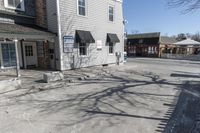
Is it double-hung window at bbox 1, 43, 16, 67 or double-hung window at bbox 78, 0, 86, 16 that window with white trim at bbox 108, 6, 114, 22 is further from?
double-hung window at bbox 1, 43, 16, 67

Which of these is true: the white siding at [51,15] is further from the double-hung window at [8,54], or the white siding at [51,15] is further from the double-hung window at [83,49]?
the double-hung window at [8,54]

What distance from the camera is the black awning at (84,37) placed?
13.4m

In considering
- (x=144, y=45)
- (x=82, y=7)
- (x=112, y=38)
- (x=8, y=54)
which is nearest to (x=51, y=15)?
(x=82, y=7)

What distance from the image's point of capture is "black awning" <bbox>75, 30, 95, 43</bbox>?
1337 cm

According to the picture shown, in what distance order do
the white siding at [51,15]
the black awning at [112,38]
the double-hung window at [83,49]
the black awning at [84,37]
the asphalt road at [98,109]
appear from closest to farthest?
the asphalt road at [98,109], the white siding at [51,15], the black awning at [84,37], the double-hung window at [83,49], the black awning at [112,38]

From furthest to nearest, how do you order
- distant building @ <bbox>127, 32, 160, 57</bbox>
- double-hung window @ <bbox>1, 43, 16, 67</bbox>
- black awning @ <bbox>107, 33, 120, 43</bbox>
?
distant building @ <bbox>127, 32, 160, 57</bbox>, black awning @ <bbox>107, 33, 120, 43</bbox>, double-hung window @ <bbox>1, 43, 16, 67</bbox>

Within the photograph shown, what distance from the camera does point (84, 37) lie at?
13.7 metres

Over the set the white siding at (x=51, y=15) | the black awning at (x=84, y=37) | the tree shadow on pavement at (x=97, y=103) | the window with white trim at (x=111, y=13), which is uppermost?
the window with white trim at (x=111, y=13)

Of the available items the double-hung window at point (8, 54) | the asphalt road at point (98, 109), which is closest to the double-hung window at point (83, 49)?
the double-hung window at point (8, 54)

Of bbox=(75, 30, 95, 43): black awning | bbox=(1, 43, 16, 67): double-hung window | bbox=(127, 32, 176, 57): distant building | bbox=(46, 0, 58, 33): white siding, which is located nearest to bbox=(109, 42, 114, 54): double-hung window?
bbox=(75, 30, 95, 43): black awning

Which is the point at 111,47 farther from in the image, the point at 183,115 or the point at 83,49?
the point at 183,115

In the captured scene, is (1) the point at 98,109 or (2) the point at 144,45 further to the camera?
(2) the point at 144,45

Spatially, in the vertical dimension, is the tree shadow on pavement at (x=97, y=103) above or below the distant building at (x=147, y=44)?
below

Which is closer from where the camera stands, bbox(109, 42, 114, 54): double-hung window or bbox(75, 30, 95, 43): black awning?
bbox(75, 30, 95, 43): black awning
